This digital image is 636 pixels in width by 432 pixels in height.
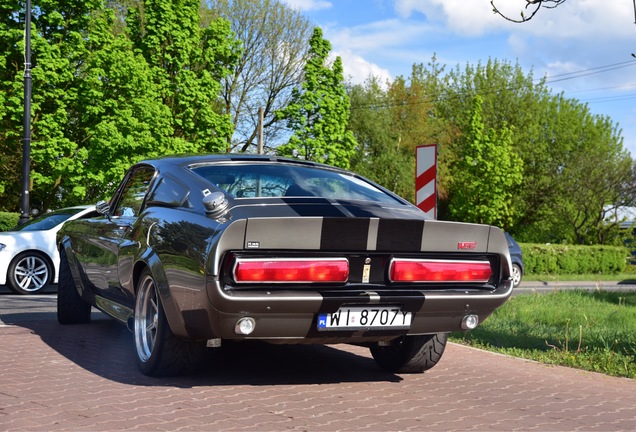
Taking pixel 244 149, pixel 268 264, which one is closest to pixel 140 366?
pixel 268 264

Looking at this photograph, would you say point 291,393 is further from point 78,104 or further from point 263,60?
point 263,60

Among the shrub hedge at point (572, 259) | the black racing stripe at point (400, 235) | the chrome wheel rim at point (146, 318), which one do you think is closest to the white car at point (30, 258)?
the chrome wheel rim at point (146, 318)

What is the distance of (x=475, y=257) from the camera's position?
5.82m

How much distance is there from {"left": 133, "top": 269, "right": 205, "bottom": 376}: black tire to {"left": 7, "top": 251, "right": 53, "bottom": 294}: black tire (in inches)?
362

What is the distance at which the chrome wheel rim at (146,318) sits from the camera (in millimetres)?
5988

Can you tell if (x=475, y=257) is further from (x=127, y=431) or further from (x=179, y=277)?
(x=127, y=431)

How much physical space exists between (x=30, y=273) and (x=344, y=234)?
→ 1081cm

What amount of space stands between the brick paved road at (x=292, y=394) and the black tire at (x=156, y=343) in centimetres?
10

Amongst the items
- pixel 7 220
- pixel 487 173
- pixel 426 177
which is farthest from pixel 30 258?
pixel 487 173

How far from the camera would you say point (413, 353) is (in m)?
6.49

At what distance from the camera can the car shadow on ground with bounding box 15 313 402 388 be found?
6.01 metres

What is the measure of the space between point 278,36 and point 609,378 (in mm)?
37518

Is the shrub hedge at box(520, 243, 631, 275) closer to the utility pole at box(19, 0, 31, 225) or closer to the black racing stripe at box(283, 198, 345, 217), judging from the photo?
the utility pole at box(19, 0, 31, 225)

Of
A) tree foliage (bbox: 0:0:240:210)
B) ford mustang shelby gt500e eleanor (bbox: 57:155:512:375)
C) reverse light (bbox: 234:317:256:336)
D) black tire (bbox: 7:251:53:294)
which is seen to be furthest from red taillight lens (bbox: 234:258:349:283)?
tree foliage (bbox: 0:0:240:210)
